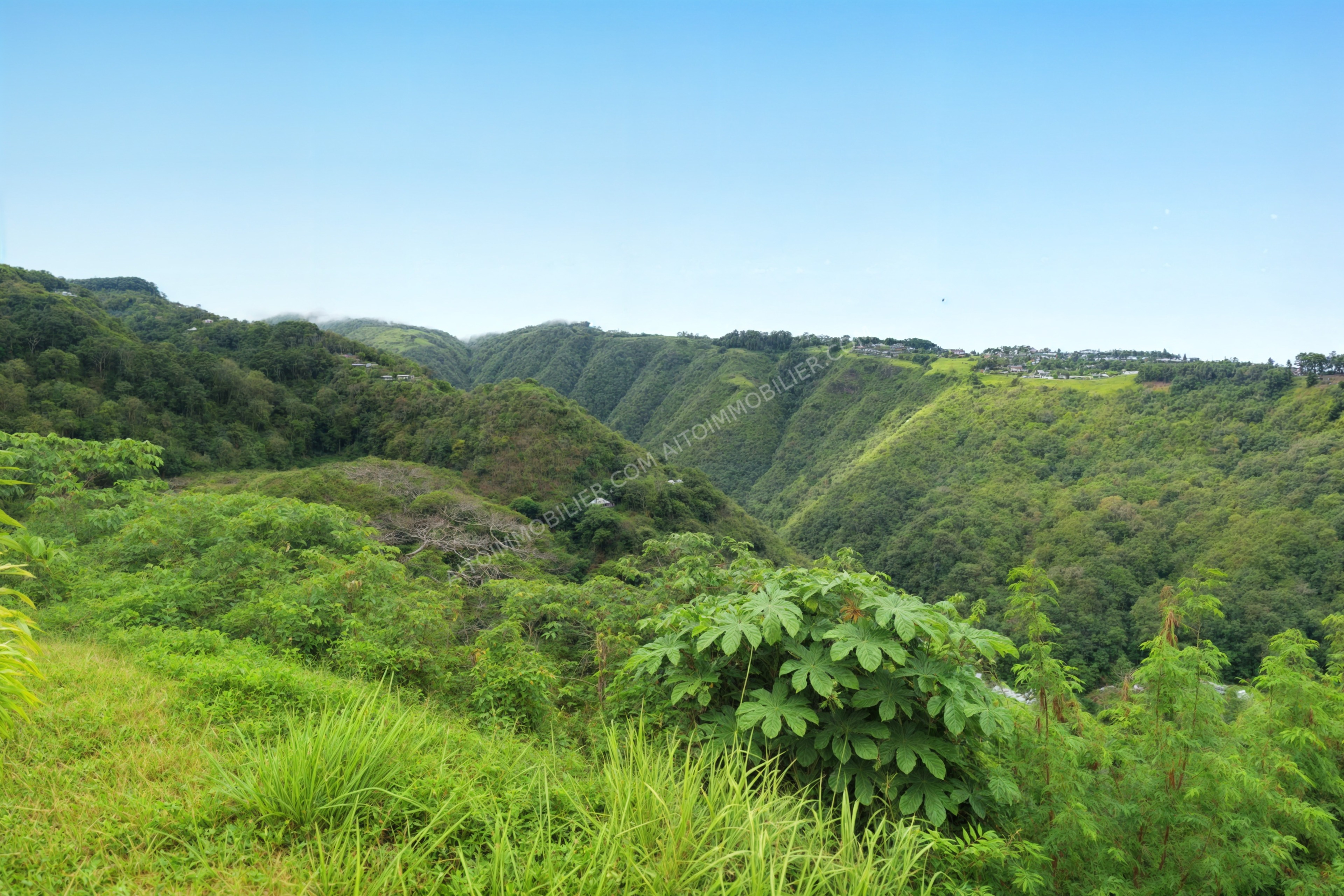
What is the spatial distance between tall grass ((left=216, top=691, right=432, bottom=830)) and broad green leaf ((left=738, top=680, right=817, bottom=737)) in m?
1.49

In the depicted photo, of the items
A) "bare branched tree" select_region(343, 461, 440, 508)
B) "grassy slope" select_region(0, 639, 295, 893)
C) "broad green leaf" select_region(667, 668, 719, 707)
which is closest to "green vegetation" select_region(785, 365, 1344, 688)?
"bare branched tree" select_region(343, 461, 440, 508)

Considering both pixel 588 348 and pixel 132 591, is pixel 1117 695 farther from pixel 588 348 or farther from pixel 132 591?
pixel 588 348

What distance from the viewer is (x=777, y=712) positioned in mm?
2777

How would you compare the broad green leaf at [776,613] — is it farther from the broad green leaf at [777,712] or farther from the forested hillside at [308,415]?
the forested hillside at [308,415]

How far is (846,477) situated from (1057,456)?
2059cm

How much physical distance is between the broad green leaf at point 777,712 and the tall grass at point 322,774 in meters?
1.49

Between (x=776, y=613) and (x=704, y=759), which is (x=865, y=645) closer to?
(x=776, y=613)

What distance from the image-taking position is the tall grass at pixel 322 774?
2.23 m

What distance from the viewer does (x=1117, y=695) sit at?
4496 mm

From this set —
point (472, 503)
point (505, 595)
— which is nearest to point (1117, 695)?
point (505, 595)

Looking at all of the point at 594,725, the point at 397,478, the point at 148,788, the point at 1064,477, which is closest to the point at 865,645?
the point at 594,725

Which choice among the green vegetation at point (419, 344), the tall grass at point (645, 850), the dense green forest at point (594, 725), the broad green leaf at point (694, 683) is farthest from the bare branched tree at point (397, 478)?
the green vegetation at point (419, 344)

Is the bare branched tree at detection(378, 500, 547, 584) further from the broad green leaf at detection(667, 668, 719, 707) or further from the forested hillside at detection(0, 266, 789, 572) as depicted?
the broad green leaf at detection(667, 668, 719, 707)

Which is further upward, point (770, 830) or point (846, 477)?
point (770, 830)
